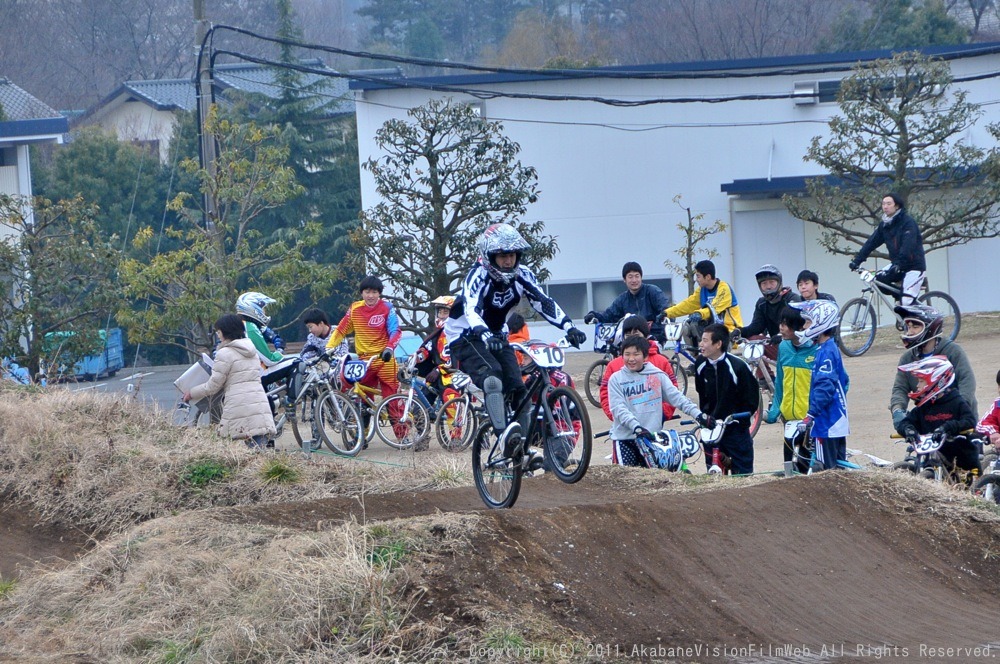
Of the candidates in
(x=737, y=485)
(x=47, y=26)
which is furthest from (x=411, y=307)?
(x=47, y=26)

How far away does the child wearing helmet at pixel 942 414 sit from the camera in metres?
8.55

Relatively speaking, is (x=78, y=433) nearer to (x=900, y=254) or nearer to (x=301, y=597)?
(x=301, y=597)

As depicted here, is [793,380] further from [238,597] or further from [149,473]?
[149,473]

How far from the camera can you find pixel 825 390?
861cm

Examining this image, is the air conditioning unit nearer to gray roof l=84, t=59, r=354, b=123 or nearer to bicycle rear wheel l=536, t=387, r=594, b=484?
gray roof l=84, t=59, r=354, b=123

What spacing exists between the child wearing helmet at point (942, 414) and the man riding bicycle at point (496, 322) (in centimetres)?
303

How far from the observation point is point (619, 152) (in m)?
28.0

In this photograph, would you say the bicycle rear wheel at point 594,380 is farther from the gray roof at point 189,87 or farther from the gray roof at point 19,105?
the gray roof at point 189,87

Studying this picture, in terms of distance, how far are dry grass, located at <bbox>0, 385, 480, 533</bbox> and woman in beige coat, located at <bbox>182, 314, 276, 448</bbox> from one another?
0.93 feet

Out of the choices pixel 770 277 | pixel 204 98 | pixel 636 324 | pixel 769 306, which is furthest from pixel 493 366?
pixel 204 98

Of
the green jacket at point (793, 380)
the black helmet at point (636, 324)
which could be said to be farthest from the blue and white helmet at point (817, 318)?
the black helmet at point (636, 324)

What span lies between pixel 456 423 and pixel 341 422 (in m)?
1.30

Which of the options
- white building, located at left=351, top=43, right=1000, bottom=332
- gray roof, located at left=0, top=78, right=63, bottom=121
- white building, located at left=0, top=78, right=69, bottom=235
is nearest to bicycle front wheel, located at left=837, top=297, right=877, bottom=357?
white building, located at left=351, top=43, right=1000, bottom=332

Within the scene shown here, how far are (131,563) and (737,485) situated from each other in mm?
4219
